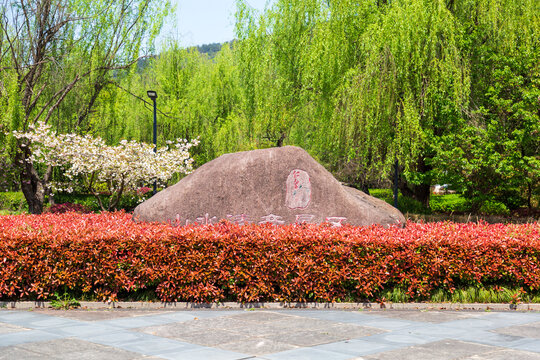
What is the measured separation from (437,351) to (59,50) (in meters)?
19.1

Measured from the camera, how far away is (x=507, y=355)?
18.9 ft

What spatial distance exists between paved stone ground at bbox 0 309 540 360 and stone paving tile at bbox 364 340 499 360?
1cm

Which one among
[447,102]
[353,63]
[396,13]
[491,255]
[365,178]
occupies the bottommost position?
[491,255]

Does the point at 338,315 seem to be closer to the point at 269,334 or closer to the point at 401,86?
the point at 269,334

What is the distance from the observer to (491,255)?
9352 mm

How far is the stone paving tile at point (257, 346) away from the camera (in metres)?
5.92

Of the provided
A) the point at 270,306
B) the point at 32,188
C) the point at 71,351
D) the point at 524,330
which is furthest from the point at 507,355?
the point at 32,188

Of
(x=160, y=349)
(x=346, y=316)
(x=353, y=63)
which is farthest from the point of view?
(x=353, y=63)

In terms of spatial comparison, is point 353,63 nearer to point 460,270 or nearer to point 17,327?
point 460,270

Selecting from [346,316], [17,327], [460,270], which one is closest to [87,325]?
[17,327]

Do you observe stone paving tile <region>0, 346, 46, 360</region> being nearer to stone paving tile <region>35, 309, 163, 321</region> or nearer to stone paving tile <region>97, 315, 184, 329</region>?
stone paving tile <region>97, 315, 184, 329</region>

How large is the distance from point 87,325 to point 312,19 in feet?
53.0

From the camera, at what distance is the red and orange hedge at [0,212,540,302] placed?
8.93 m

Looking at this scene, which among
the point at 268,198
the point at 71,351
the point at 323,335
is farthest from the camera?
the point at 268,198
